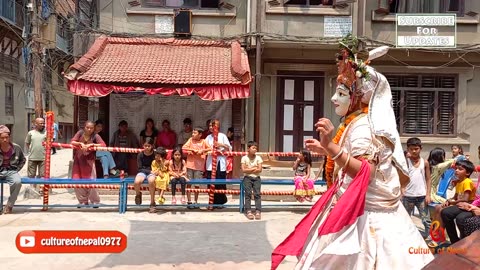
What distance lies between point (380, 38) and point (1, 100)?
18.0 meters

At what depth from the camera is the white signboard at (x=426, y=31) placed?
40.0 feet

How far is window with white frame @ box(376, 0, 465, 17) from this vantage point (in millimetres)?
12664

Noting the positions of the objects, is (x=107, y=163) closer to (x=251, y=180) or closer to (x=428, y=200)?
(x=251, y=180)

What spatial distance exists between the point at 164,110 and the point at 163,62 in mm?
1159

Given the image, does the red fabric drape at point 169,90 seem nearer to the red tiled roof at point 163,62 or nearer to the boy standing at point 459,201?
the red tiled roof at point 163,62

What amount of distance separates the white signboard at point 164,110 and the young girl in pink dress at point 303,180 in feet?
10.2

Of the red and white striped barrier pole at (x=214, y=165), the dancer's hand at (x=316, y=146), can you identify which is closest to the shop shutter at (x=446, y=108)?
the red and white striped barrier pole at (x=214, y=165)

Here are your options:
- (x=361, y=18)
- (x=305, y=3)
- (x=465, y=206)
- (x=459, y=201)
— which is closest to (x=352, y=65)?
(x=465, y=206)

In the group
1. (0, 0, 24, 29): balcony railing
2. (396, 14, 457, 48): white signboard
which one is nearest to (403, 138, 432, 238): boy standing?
(396, 14, 457, 48): white signboard

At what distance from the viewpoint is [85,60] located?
10.5 meters

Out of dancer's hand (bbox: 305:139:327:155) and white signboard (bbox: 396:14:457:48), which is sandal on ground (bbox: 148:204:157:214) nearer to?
dancer's hand (bbox: 305:139:327:155)

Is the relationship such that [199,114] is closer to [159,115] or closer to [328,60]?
[159,115]

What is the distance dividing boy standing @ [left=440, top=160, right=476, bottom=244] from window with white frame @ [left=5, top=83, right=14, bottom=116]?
22532 mm

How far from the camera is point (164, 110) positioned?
11516 millimetres
